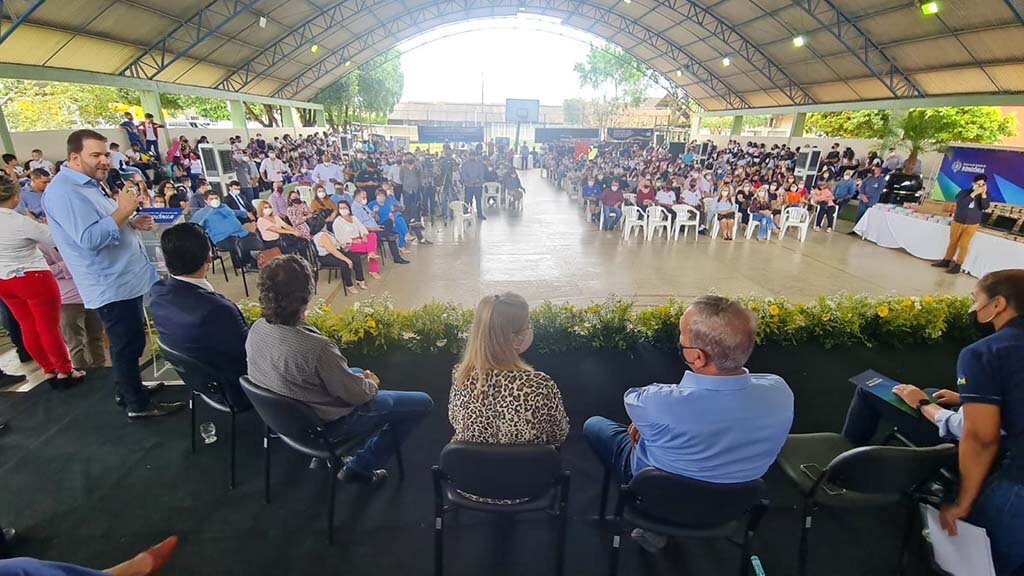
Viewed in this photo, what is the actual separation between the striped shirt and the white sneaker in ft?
4.52

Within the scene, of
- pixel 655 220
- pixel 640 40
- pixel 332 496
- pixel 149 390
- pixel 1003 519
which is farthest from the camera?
pixel 640 40

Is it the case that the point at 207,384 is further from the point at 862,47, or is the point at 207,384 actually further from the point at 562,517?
the point at 862,47

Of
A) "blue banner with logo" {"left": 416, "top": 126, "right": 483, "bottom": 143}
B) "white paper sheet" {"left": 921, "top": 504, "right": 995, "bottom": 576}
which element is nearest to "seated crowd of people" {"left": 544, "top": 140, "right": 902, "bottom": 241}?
"white paper sheet" {"left": 921, "top": 504, "right": 995, "bottom": 576}

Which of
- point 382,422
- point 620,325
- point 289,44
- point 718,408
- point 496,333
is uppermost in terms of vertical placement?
point 289,44

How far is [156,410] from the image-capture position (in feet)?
9.11

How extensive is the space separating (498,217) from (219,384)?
8.48 metres

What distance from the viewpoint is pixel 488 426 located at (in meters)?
1.63

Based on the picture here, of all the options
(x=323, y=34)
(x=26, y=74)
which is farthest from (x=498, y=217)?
(x=323, y=34)

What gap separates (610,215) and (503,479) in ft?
26.4

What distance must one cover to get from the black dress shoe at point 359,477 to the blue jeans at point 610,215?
7.61 meters

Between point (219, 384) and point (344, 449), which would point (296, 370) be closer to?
point (344, 449)

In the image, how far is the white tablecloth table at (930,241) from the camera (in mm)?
5871

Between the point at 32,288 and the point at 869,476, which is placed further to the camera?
the point at 32,288

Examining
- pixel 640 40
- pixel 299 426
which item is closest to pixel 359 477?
pixel 299 426
